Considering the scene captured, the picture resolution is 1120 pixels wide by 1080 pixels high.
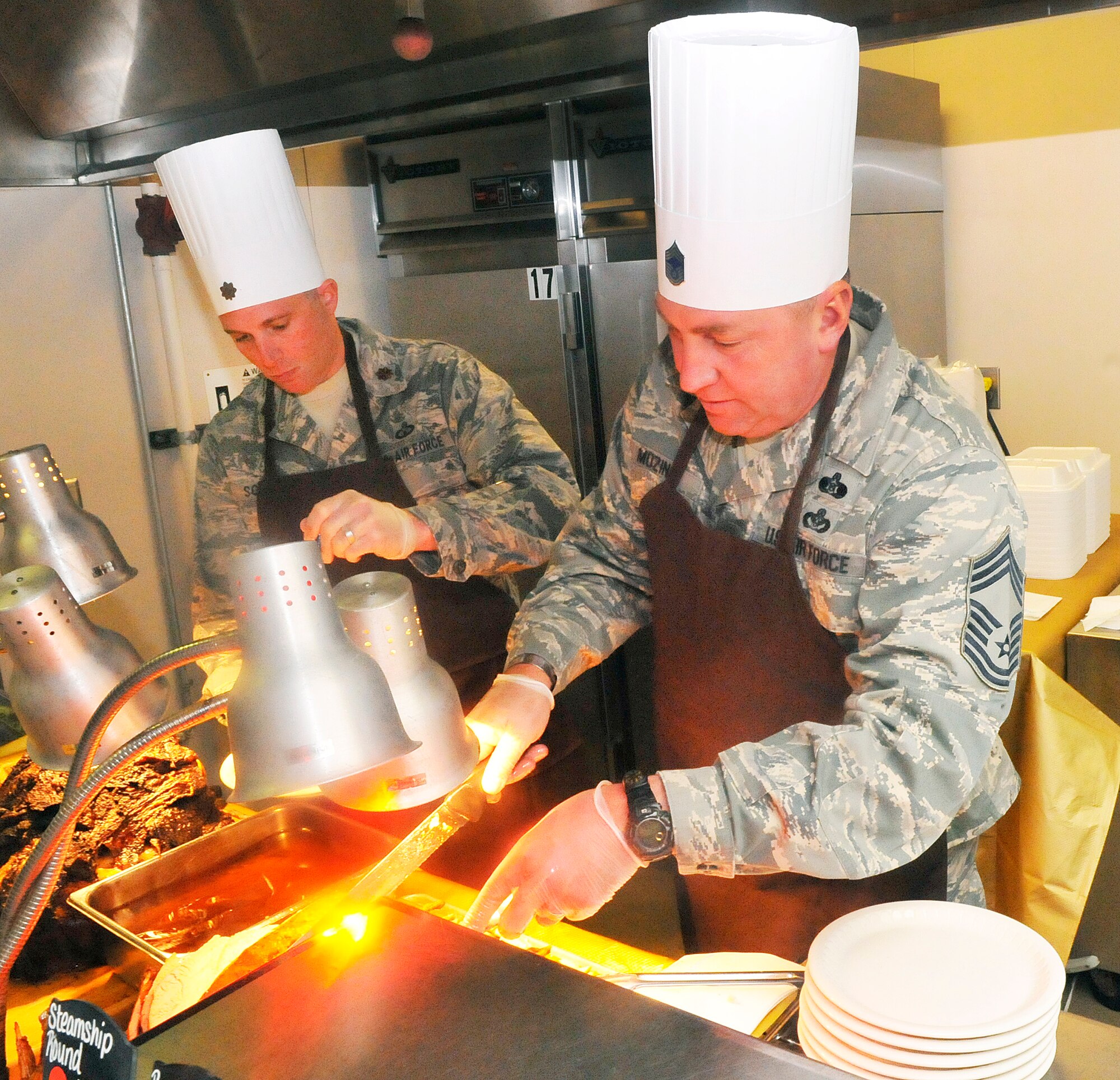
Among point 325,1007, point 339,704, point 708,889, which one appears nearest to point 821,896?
point 708,889

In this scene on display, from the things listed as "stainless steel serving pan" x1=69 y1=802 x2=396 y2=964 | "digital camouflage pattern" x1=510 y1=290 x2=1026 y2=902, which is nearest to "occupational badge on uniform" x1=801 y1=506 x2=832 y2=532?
"digital camouflage pattern" x1=510 y1=290 x2=1026 y2=902

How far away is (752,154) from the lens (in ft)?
4.30

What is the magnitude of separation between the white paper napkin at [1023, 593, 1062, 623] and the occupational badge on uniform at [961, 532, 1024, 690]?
999 mm

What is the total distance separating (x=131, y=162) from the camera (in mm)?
2613

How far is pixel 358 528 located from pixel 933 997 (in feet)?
2.97

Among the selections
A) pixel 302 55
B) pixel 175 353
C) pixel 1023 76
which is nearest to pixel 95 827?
pixel 302 55

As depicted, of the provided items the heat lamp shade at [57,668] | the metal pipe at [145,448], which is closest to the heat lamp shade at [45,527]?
the heat lamp shade at [57,668]

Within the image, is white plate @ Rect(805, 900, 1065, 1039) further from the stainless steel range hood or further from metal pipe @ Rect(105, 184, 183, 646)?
metal pipe @ Rect(105, 184, 183, 646)

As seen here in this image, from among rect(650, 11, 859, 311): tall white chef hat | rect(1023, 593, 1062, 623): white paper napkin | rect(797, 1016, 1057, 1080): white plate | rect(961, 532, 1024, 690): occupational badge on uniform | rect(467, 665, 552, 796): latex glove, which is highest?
rect(650, 11, 859, 311): tall white chef hat

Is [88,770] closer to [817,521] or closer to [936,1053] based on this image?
[936,1053]

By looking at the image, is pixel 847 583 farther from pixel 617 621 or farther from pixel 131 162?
pixel 131 162

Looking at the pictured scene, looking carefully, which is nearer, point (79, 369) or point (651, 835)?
point (651, 835)

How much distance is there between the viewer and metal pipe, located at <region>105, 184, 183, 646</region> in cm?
291

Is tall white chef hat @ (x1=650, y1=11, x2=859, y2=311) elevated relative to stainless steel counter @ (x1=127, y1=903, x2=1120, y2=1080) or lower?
elevated
